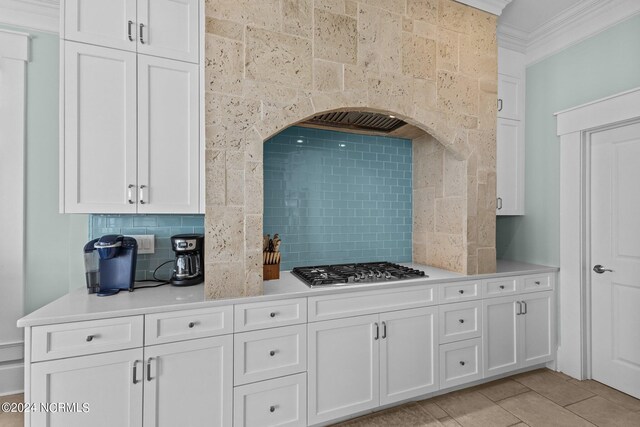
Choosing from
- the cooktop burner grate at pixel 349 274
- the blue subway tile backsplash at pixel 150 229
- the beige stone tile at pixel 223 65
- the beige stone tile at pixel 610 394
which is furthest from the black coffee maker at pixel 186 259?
the beige stone tile at pixel 610 394

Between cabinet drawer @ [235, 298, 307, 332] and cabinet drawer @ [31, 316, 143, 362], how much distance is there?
1.68 ft

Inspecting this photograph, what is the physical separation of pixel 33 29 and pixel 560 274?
189 inches

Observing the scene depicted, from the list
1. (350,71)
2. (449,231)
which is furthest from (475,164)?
(350,71)

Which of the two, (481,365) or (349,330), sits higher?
(349,330)

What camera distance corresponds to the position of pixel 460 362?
2.43m

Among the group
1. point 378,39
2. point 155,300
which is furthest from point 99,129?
point 378,39

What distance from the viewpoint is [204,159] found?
1.82 m

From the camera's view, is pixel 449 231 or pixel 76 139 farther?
pixel 449 231

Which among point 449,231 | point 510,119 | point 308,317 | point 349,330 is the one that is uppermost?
point 510,119

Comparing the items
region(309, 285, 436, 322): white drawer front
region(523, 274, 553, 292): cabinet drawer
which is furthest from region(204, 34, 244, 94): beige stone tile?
region(523, 274, 553, 292): cabinet drawer

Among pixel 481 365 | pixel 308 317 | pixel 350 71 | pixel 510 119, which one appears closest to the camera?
pixel 308 317

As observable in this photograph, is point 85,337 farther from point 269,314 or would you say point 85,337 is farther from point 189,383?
point 269,314

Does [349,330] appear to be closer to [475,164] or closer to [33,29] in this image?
[475,164]

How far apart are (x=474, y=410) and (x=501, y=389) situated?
1.47ft
